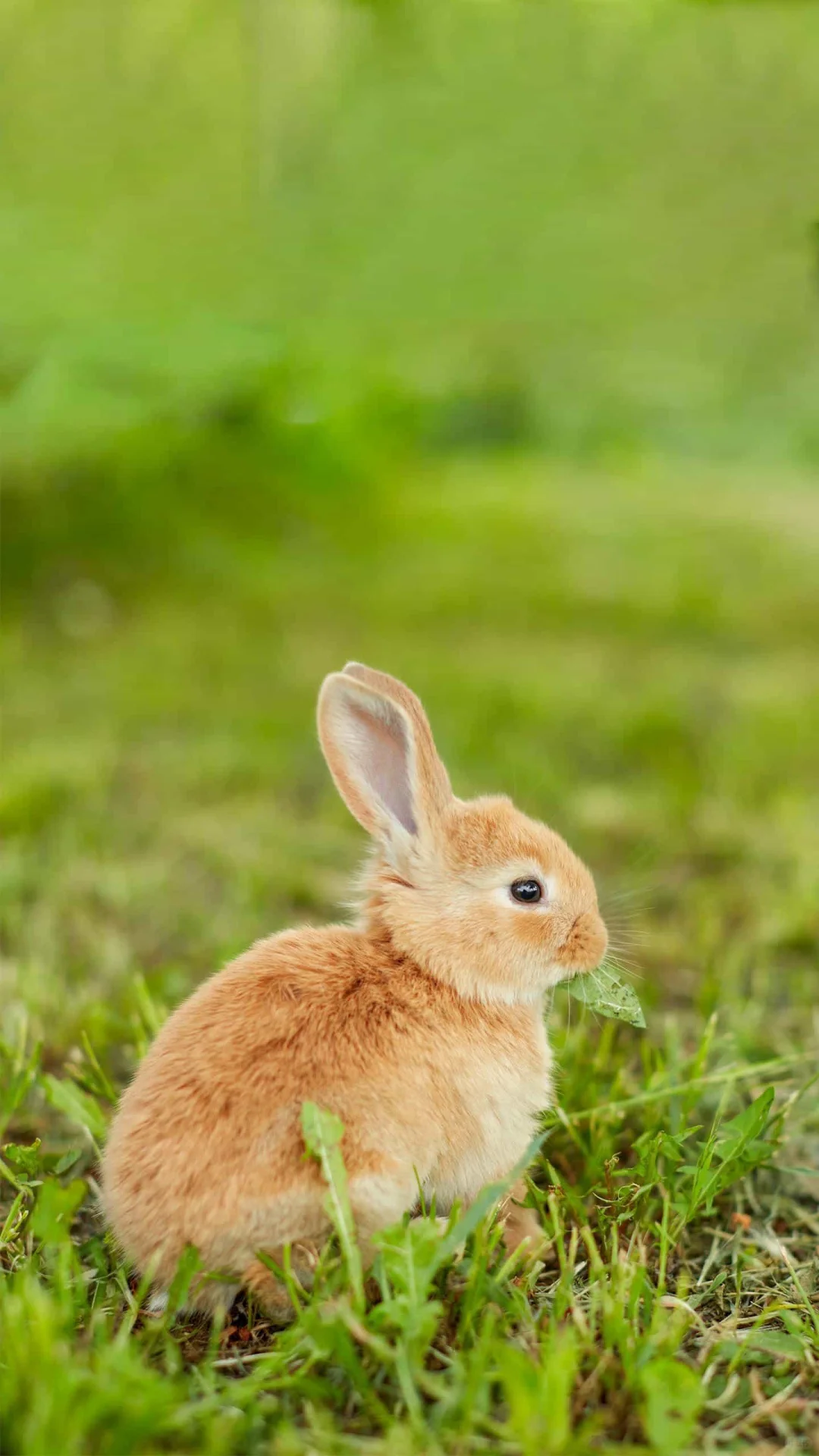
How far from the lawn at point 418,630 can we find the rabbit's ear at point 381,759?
Answer: 20.6 inches

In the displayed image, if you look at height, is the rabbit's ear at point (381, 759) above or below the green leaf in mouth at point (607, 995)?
above

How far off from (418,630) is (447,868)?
15.1 feet

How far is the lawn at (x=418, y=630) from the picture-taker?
1.63 metres

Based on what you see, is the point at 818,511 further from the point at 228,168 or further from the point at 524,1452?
the point at 524,1452

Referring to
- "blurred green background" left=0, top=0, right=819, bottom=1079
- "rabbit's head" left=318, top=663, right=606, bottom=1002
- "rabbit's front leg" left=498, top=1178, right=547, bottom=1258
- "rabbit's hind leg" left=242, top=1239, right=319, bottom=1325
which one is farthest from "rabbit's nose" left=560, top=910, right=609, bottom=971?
"rabbit's hind leg" left=242, top=1239, right=319, bottom=1325

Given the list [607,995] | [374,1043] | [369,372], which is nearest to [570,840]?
[607,995]

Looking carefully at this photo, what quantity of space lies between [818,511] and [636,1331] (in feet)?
22.5

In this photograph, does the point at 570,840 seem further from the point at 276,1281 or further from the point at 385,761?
the point at 276,1281

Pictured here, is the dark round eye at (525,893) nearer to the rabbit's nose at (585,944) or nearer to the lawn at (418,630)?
the rabbit's nose at (585,944)

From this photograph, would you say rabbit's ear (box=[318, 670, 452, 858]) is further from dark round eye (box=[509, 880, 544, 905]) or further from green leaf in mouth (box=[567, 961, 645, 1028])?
green leaf in mouth (box=[567, 961, 645, 1028])

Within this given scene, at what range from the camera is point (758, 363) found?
557cm

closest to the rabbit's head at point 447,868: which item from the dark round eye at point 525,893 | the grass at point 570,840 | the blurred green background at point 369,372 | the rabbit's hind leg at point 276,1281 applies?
the dark round eye at point 525,893

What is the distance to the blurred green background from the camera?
3666 millimetres

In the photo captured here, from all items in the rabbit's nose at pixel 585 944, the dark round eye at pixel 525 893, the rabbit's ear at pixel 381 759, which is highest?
the rabbit's ear at pixel 381 759
